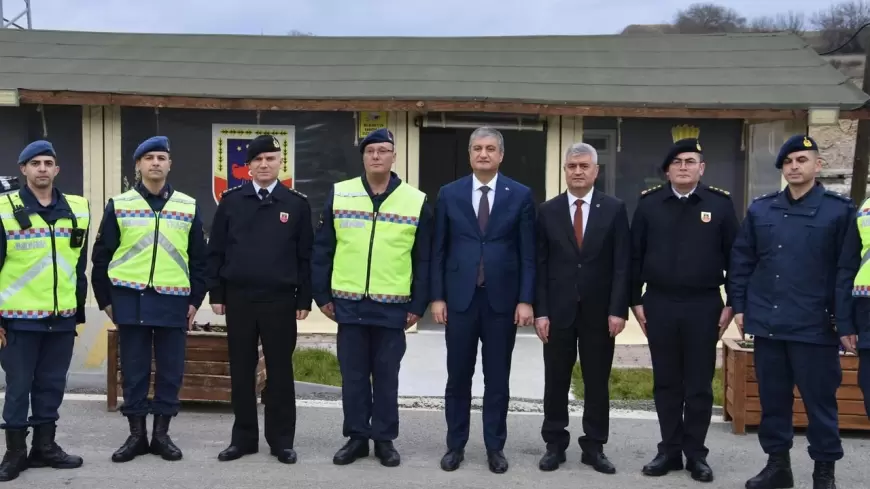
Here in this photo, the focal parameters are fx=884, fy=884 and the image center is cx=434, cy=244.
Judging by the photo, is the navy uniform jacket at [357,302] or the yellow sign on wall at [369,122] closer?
the navy uniform jacket at [357,302]

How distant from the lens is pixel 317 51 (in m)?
11.4

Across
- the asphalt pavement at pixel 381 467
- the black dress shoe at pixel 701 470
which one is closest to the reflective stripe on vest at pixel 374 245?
the asphalt pavement at pixel 381 467

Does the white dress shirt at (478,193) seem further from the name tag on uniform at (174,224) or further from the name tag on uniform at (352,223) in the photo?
the name tag on uniform at (174,224)

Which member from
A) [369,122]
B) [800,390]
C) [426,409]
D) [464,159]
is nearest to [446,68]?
[369,122]

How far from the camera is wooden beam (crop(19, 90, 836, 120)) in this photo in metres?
8.85

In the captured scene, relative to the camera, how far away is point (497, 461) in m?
5.39

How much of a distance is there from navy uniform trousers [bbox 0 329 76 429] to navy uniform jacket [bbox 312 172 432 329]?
155cm

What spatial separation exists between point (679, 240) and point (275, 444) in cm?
279

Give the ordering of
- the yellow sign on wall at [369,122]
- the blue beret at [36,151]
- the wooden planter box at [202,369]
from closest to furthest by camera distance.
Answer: the blue beret at [36,151]
the wooden planter box at [202,369]
the yellow sign on wall at [369,122]

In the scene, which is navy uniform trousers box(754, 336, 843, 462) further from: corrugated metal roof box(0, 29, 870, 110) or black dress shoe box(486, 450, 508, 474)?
corrugated metal roof box(0, 29, 870, 110)

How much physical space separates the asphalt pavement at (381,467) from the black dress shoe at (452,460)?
0.17 ft

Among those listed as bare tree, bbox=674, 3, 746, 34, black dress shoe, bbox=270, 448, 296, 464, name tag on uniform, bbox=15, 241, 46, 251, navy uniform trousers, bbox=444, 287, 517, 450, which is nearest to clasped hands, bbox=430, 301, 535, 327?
navy uniform trousers, bbox=444, 287, 517, 450

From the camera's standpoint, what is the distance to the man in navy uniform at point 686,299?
523 cm

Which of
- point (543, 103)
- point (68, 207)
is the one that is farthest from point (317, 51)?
point (68, 207)
